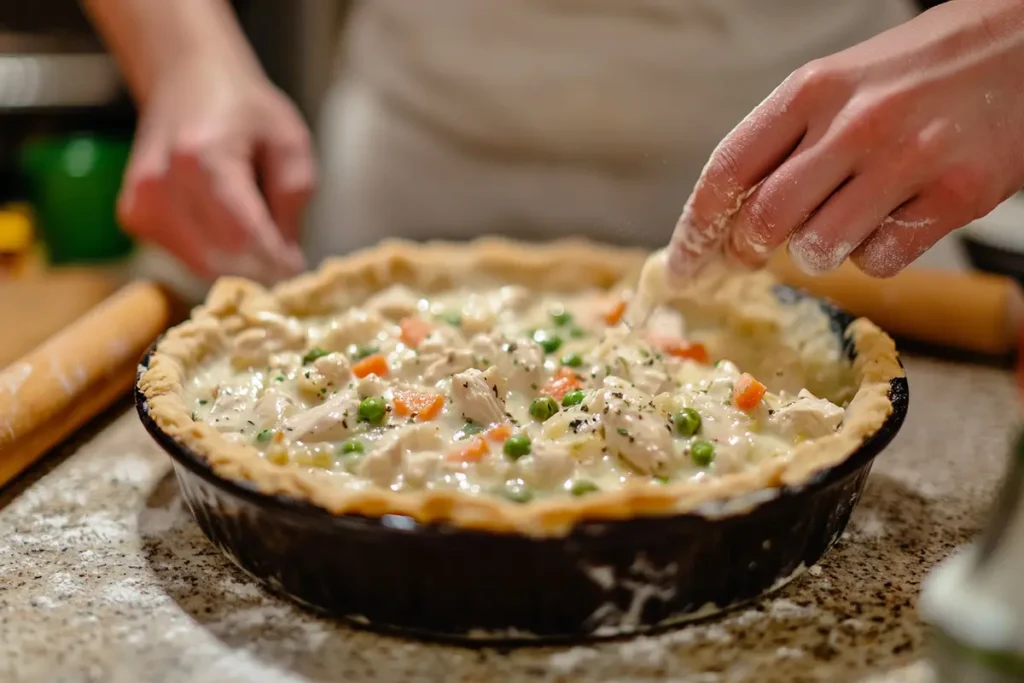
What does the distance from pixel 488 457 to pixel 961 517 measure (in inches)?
45.1

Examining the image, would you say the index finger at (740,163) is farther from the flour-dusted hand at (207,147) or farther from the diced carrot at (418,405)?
the flour-dusted hand at (207,147)

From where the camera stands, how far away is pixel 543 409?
7.18 feet

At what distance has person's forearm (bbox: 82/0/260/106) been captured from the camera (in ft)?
10.9

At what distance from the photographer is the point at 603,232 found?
3.65 metres

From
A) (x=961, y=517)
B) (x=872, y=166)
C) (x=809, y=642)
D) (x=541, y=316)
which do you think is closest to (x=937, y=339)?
(x=961, y=517)

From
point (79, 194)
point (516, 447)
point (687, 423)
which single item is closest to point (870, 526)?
point (687, 423)

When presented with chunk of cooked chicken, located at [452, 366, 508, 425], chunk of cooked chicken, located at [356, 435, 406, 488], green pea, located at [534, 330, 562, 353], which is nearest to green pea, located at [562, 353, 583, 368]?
green pea, located at [534, 330, 562, 353]

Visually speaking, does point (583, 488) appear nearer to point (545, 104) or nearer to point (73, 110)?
point (545, 104)

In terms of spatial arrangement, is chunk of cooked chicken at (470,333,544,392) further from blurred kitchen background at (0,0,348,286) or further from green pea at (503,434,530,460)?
blurred kitchen background at (0,0,348,286)

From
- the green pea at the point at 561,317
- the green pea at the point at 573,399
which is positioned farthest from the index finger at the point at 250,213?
the green pea at the point at 573,399

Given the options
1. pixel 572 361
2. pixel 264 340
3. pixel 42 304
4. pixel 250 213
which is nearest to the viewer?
pixel 572 361

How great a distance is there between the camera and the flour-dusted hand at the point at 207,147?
9.97ft

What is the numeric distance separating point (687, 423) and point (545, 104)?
1660mm

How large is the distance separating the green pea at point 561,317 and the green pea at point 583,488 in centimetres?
95
